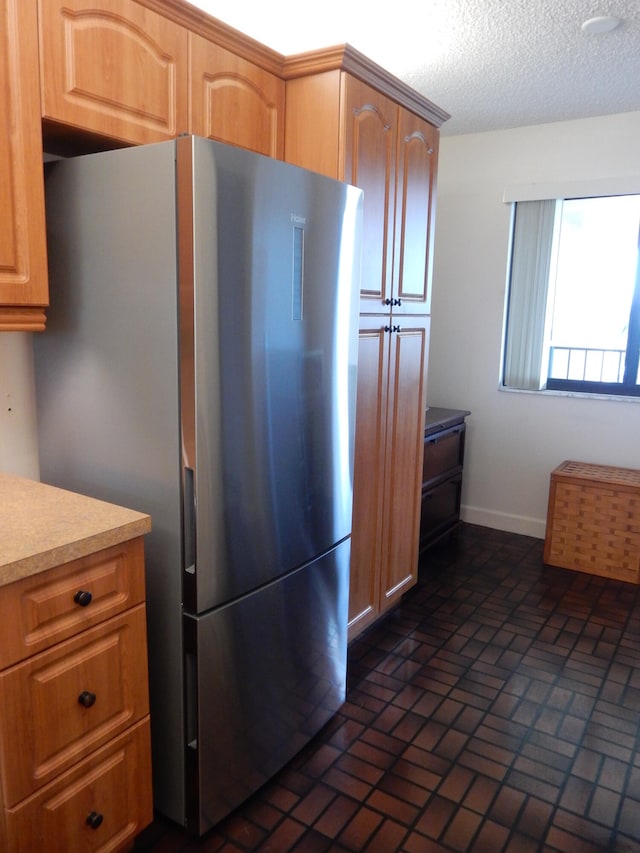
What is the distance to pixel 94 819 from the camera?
1383 mm

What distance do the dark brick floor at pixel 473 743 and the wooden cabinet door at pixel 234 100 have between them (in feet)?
6.23

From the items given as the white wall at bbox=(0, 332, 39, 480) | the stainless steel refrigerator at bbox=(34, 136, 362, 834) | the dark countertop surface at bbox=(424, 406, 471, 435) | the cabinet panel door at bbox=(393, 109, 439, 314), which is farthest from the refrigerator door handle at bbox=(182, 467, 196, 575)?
the dark countertop surface at bbox=(424, 406, 471, 435)

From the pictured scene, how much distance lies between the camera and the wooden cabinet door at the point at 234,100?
5.68ft

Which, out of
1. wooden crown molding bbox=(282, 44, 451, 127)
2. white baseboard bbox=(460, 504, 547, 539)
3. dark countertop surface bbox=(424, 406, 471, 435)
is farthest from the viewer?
white baseboard bbox=(460, 504, 547, 539)

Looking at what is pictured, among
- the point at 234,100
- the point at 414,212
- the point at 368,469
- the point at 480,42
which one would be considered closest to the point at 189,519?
the point at 368,469

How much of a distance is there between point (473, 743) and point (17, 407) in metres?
1.75

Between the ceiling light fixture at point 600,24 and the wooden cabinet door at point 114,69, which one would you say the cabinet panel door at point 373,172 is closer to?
the wooden cabinet door at point 114,69

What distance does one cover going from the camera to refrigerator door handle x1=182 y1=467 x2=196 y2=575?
1443mm

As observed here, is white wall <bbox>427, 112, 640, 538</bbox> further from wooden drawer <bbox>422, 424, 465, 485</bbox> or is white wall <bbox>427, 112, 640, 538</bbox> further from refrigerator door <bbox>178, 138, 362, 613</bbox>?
refrigerator door <bbox>178, 138, 362, 613</bbox>

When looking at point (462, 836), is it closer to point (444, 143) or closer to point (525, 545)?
point (525, 545)

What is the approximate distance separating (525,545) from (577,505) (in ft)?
1.69

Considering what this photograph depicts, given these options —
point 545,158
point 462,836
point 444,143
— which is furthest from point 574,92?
point 462,836

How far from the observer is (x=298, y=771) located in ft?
6.13

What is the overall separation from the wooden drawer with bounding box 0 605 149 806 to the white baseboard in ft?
9.63
